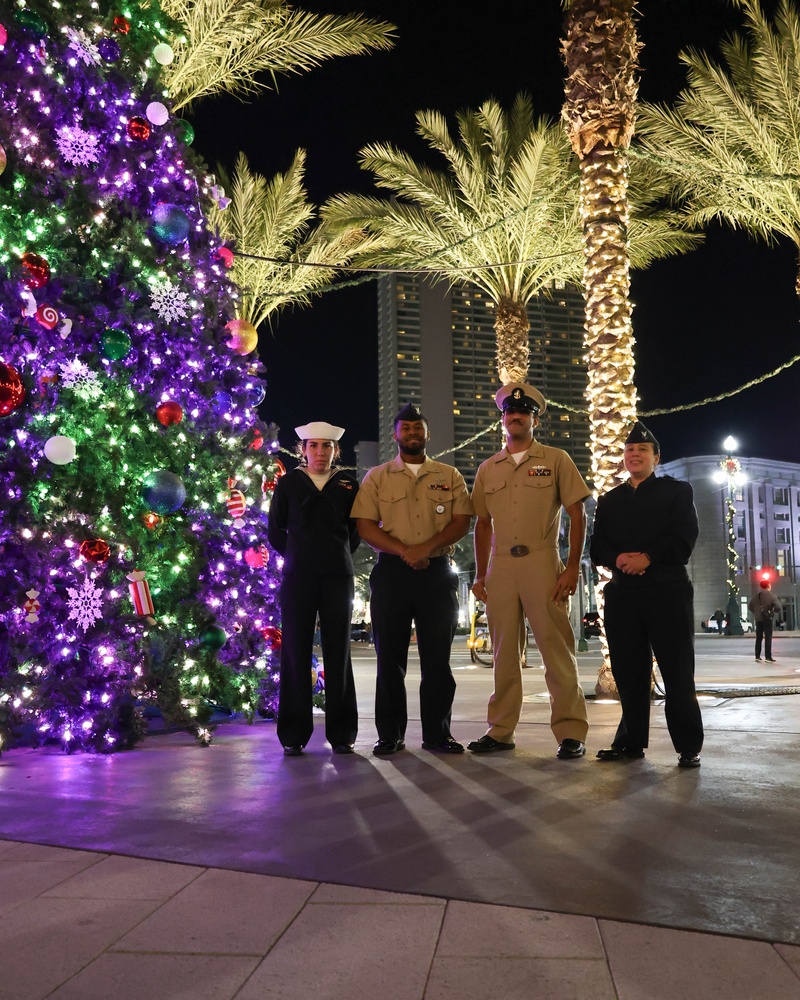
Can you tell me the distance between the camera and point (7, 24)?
6.80 metres

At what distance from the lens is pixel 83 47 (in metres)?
7.32

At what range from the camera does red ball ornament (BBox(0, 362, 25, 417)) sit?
6.20m

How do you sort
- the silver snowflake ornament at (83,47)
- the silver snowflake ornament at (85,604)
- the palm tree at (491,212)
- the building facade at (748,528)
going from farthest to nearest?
the building facade at (748,528)
the palm tree at (491,212)
the silver snowflake ornament at (83,47)
the silver snowflake ornament at (85,604)

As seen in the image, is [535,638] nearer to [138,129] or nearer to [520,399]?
[520,399]

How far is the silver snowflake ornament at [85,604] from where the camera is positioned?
643 cm

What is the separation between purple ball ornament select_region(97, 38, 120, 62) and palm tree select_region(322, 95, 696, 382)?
9842mm

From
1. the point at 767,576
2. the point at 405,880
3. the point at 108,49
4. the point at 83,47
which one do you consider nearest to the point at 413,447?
the point at 405,880

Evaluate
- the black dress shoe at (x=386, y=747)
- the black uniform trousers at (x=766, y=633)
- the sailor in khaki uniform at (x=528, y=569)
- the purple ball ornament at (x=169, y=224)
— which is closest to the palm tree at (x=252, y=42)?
the purple ball ornament at (x=169, y=224)

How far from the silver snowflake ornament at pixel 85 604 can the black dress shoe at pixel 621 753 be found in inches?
134

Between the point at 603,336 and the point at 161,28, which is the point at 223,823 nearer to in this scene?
the point at 161,28

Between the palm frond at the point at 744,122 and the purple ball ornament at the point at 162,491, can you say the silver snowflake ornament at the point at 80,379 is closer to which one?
the purple ball ornament at the point at 162,491

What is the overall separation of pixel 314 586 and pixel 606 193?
23.1 feet

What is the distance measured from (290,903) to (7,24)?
21.3ft

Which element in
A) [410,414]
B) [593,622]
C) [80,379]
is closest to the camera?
[410,414]
